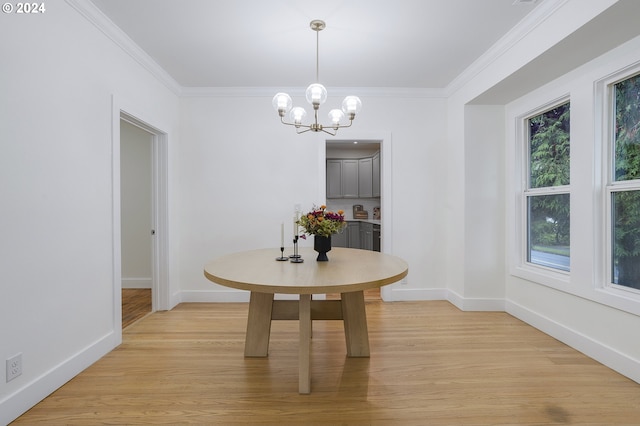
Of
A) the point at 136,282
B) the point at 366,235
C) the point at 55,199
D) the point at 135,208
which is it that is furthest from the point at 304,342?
the point at 366,235

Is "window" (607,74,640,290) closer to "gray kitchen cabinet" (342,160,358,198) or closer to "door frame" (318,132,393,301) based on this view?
"door frame" (318,132,393,301)

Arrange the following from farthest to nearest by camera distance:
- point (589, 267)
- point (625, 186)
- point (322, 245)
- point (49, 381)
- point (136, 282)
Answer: point (136, 282) → point (589, 267) → point (322, 245) → point (625, 186) → point (49, 381)

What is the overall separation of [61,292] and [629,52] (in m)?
3.91

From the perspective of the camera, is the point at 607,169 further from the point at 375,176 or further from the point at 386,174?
the point at 375,176

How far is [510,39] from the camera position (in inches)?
105

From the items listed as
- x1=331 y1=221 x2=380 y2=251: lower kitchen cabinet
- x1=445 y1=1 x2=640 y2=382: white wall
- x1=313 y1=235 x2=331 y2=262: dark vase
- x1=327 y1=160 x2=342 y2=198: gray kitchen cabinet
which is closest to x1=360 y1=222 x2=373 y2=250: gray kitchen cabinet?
x1=331 y1=221 x2=380 y2=251: lower kitchen cabinet

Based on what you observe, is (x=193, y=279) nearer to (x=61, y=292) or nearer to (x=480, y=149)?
(x=61, y=292)

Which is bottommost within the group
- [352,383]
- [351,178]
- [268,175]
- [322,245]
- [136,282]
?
[352,383]

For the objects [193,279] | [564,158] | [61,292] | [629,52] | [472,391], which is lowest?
[472,391]

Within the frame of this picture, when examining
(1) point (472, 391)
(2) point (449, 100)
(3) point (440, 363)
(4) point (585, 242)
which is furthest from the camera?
(2) point (449, 100)

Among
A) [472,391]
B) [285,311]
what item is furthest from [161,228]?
[472,391]

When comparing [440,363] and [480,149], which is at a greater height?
[480,149]

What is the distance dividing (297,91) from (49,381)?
335cm

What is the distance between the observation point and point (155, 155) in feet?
11.7
